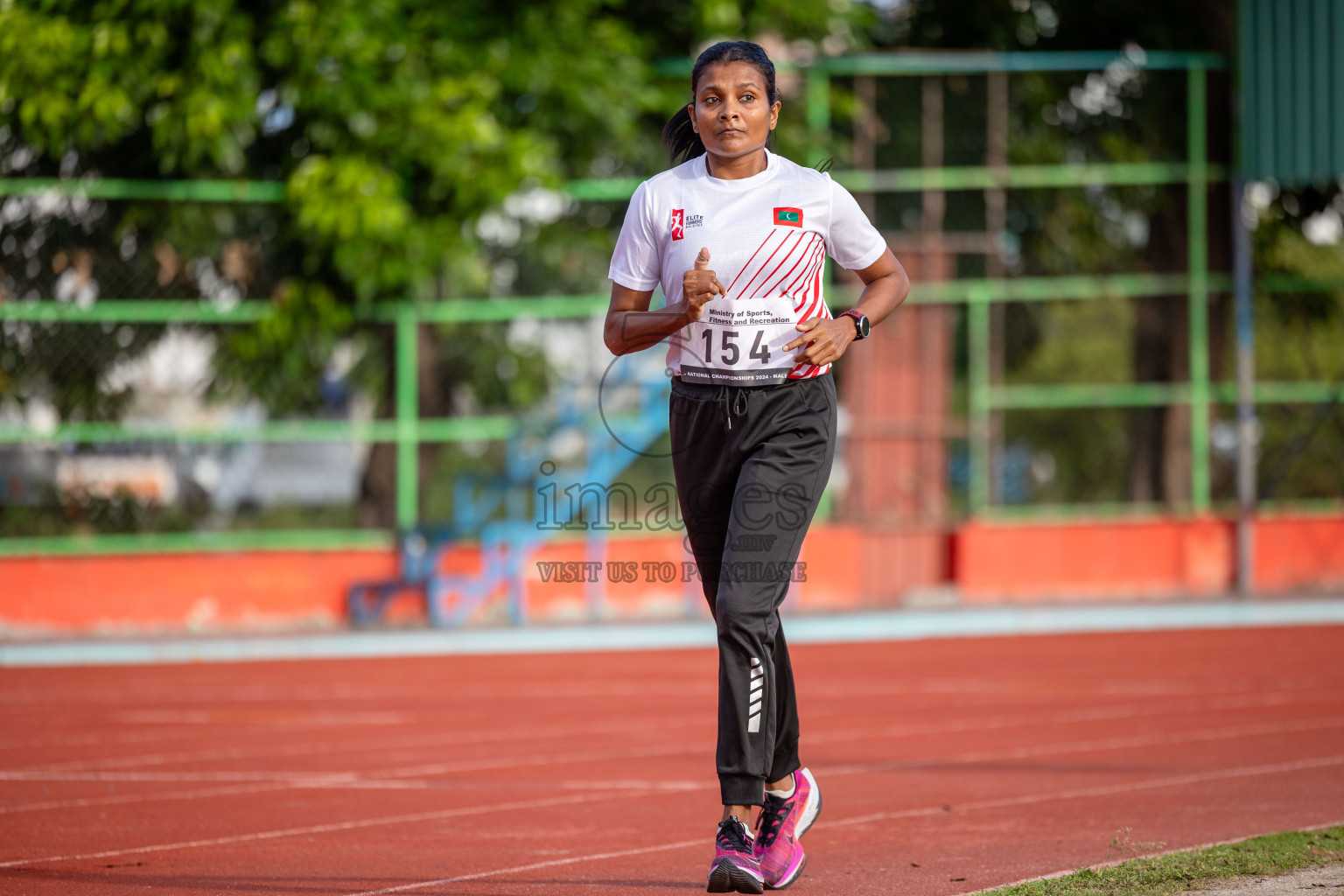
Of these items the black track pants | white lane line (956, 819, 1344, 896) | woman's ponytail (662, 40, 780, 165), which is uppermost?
woman's ponytail (662, 40, 780, 165)

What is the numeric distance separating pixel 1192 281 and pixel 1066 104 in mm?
2008

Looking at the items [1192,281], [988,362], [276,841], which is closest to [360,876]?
[276,841]

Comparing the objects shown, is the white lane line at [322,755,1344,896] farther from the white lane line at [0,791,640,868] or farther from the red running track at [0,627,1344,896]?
the white lane line at [0,791,640,868]

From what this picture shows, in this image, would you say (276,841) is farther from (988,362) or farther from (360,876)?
(988,362)

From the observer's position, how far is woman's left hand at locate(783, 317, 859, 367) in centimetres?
412

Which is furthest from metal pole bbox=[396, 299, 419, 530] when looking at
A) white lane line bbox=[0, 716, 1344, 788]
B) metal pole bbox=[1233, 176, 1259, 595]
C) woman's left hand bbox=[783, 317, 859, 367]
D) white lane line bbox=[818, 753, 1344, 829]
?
woman's left hand bbox=[783, 317, 859, 367]

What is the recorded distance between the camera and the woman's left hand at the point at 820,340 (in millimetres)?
4125

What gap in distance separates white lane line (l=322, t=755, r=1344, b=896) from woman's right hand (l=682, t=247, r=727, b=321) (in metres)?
1.73

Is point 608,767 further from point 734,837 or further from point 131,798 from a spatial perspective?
point 734,837

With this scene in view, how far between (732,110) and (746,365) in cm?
64

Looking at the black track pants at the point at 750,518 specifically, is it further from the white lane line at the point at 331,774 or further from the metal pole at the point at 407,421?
the metal pole at the point at 407,421

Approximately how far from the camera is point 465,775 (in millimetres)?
6766

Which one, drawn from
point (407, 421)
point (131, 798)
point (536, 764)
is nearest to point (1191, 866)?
point (536, 764)

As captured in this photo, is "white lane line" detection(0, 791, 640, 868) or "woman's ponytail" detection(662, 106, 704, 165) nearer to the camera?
"woman's ponytail" detection(662, 106, 704, 165)
